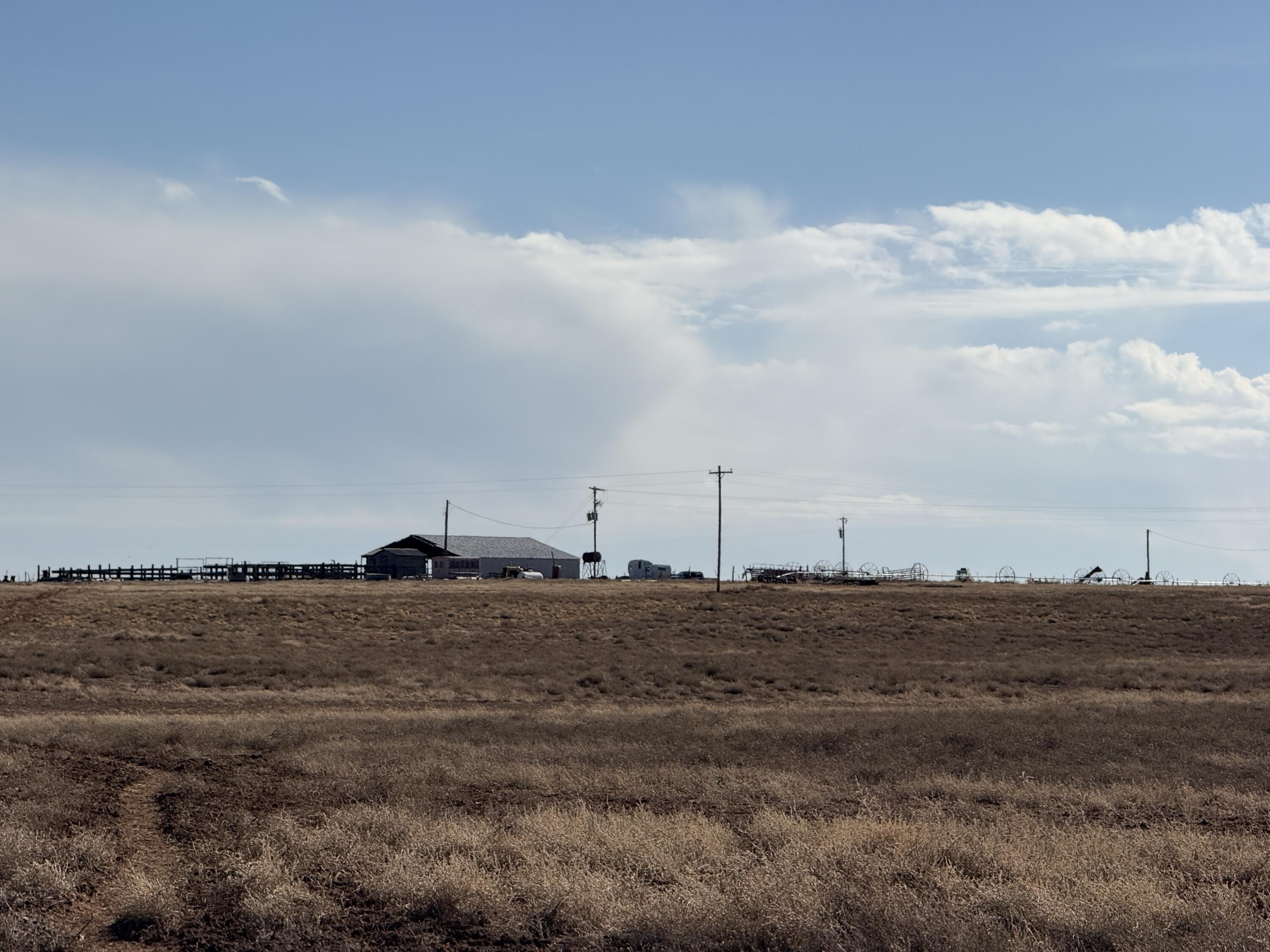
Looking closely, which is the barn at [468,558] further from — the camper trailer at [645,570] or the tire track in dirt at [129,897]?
the tire track in dirt at [129,897]

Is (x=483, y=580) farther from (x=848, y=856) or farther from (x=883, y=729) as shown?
(x=848, y=856)

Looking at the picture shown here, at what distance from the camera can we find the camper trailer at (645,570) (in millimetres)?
142150

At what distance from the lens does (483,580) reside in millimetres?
95062

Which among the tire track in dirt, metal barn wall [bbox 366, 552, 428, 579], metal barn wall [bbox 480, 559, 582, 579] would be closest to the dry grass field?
the tire track in dirt

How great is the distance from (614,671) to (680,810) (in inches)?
958

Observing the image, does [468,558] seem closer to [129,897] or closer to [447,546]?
[447,546]

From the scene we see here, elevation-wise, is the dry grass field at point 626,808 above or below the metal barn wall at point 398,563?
below

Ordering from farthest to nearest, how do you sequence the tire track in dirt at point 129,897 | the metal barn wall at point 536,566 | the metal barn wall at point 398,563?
the metal barn wall at point 536,566 < the metal barn wall at point 398,563 < the tire track in dirt at point 129,897

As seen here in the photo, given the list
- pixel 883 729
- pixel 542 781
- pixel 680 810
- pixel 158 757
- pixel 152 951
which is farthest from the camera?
pixel 883 729

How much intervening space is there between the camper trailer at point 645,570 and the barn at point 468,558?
8.65m

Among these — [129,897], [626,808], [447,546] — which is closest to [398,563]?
[447,546]

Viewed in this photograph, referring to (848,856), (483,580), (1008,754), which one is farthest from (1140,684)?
(483,580)

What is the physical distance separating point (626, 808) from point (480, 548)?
122229mm

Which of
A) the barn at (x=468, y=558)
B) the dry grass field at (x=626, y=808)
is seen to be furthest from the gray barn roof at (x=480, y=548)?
the dry grass field at (x=626, y=808)
